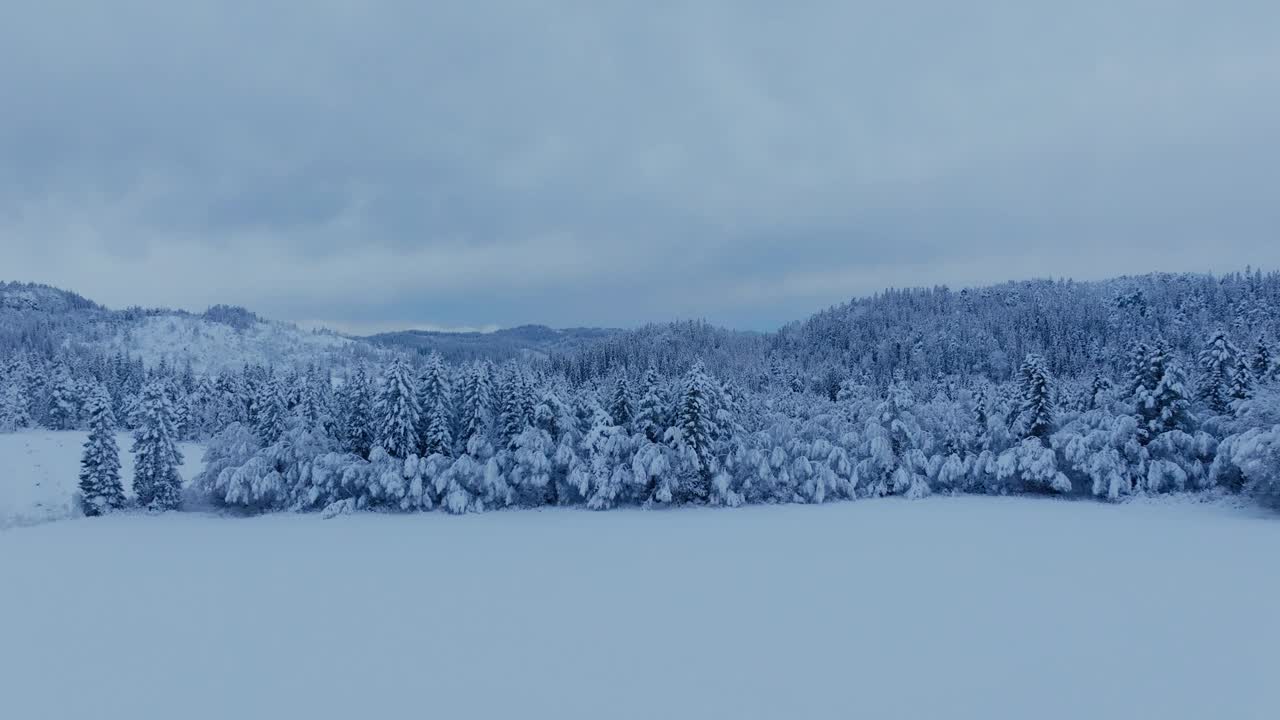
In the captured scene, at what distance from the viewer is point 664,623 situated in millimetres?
14055

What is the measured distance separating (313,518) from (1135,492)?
126ft

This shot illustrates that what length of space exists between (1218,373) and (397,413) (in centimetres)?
4193

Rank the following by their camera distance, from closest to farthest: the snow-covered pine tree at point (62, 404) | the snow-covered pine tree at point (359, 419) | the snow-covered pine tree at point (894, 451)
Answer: the snow-covered pine tree at point (894, 451)
the snow-covered pine tree at point (359, 419)
the snow-covered pine tree at point (62, 404)

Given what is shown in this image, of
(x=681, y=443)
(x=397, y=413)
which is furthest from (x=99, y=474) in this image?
(x=681, y=443)

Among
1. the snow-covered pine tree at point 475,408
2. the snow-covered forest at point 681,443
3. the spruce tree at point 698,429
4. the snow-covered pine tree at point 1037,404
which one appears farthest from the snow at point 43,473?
the snow-covered pine tree at point 1037,404

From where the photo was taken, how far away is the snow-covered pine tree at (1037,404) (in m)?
31.1

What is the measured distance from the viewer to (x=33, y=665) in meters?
12.9

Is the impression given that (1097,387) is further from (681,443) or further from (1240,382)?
(681,443)

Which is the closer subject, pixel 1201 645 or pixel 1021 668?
pixel 1021 668

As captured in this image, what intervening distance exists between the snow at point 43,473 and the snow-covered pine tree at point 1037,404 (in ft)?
142

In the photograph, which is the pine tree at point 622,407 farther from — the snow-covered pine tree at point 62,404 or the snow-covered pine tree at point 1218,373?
the snow-covered pine tree at point 62,404

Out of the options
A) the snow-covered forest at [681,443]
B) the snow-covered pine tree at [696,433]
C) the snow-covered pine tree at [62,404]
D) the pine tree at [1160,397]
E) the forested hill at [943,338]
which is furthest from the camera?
the forested hill at [943,338]

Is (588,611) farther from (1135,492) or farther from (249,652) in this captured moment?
(1135,492)

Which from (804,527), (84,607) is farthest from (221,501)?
(804,527)
